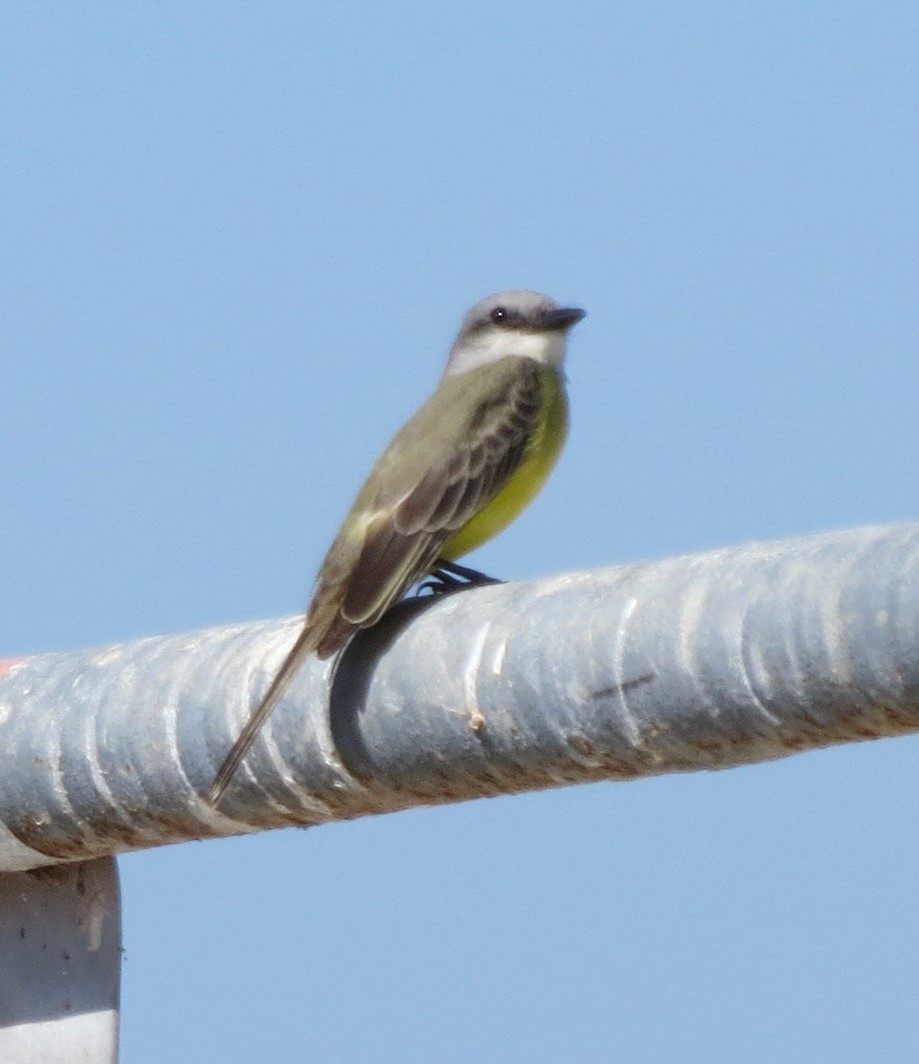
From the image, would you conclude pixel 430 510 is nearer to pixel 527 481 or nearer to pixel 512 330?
pixel 527 481

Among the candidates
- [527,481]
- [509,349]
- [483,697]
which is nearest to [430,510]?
[527,481]

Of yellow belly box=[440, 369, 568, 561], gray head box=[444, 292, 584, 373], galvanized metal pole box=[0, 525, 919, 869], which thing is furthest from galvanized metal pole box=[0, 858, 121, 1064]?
gray head box=[444, 292, 584, 373]

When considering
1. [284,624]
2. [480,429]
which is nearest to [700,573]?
[284,624]

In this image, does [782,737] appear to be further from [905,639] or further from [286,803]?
[286,803]

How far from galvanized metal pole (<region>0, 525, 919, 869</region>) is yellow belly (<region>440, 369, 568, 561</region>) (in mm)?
1737

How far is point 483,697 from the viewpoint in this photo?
3137mm

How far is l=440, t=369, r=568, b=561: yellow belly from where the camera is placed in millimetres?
5754

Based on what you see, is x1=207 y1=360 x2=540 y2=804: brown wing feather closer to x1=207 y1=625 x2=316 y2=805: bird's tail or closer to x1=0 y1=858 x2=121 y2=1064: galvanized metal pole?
x1=207 y1=625 x2=316 y2=805: bird's tail

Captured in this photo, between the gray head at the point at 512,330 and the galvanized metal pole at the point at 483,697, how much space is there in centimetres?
313

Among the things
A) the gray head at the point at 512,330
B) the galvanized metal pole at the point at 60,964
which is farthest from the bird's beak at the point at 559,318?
the galvanized metal pole at the point at 60,964

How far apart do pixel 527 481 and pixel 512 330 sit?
1418mm

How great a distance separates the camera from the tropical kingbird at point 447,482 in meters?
4.46

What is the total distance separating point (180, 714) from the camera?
3658 millimetres

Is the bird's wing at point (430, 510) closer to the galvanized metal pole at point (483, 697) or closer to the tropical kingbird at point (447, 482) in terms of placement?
the tropical kingbird at point (447, 482)
